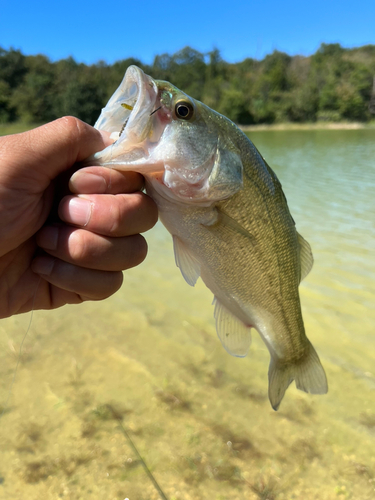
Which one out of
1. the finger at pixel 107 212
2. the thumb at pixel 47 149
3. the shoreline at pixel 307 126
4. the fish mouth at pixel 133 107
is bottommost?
the finger at pixel 107 212

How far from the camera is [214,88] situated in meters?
76.1

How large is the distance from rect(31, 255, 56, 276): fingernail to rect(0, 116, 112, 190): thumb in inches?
14.4

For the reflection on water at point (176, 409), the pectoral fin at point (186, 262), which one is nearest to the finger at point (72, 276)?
the pectoral fin at point (186, 262)

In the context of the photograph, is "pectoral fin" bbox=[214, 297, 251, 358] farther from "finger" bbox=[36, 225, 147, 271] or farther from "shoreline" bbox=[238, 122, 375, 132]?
"shoreline" bbox=[238, 122, 375, 132]

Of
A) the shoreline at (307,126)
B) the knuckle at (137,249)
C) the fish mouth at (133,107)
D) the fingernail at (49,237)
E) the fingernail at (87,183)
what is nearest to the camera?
the fish mouth at (133,107)

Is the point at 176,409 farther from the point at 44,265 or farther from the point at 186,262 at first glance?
the point at 44,265

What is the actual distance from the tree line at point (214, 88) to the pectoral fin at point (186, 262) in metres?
55.4

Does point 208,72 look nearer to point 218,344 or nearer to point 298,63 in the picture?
point 298,63

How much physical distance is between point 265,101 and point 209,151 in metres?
79.6

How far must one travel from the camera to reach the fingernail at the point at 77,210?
1549mm

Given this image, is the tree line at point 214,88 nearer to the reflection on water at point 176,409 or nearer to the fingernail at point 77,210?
the reflection on water at point 176,409

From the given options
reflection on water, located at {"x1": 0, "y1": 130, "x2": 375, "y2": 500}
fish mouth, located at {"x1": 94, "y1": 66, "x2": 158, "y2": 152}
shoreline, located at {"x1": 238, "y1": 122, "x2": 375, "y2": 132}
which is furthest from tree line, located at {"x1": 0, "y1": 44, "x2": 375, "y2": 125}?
fish mouth, located at {"x1": 94, "y1": 66, "x2": 158, "y2": 152}

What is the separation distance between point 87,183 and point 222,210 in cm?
66

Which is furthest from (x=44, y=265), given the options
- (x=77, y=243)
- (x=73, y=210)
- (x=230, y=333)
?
(x=230, y=333)
